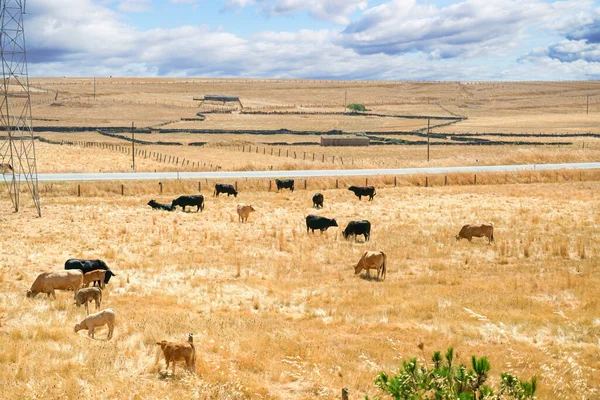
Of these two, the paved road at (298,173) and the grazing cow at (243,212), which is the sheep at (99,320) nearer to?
the grazing cow at (243,212)

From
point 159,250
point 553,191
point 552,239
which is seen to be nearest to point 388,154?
point 553,191

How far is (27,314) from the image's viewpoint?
14.4 m

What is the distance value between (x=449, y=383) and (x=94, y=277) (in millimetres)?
13252

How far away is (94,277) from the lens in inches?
679

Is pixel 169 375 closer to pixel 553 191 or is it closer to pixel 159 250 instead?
pixel 159 250

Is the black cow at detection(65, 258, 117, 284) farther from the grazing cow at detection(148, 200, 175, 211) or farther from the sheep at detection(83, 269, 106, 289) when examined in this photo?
the grazing cow at detection(148, 200, 175, 211)

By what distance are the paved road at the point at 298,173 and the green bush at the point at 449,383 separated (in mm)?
39101

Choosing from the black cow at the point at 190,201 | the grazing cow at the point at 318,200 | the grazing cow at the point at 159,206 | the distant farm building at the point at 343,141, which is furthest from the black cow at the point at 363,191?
the distant farm building at the point at 343,141

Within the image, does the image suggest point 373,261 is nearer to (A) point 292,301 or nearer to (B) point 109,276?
(A) point 292,301

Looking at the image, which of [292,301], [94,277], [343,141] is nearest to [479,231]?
[292,301]

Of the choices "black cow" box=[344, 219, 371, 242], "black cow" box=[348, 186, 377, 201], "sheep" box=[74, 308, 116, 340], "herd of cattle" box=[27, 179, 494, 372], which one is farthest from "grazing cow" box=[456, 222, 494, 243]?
"sheep" box=[74, 308, 116, 340]

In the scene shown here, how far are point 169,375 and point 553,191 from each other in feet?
122

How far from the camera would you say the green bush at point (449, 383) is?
19.7 ft

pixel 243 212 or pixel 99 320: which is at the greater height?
pixel 243 212
